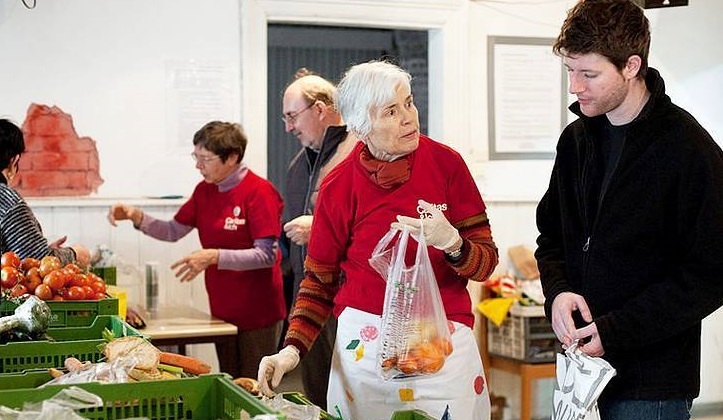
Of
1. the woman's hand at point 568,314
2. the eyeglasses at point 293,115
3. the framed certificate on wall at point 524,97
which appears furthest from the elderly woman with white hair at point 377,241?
the framed certificate on wall at point 524,97

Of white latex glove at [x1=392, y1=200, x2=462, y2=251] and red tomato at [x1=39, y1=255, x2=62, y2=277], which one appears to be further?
red tomato at [x1=39, y1=255, x2=62, y2=277]

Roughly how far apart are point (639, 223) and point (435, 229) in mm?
436

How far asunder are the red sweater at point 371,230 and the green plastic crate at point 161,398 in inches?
26.4

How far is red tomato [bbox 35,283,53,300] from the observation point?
274 cm

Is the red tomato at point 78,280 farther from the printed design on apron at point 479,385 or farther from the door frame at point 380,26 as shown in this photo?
the door frame at point 380,26

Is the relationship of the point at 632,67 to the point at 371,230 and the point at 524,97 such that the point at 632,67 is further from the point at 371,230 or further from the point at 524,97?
the point at 524,97

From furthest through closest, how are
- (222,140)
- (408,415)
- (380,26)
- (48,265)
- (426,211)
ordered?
(380,26) < (222,140) < (48,265) < (426,211) < (408,415)

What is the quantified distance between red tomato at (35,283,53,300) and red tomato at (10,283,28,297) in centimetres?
4

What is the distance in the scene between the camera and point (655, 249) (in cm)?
205

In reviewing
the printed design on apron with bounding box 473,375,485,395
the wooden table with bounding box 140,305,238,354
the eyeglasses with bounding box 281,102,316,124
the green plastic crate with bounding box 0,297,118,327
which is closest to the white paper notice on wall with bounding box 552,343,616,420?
the printed design on apron with bounding box 473,375,485,395

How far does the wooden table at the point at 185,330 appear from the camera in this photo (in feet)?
12.5

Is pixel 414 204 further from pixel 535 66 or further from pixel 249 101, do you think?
pixel 535 66

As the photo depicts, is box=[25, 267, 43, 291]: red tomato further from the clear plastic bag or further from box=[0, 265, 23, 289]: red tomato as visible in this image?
the clear plastic bag

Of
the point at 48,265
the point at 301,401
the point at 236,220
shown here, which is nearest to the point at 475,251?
the point at 301,401
